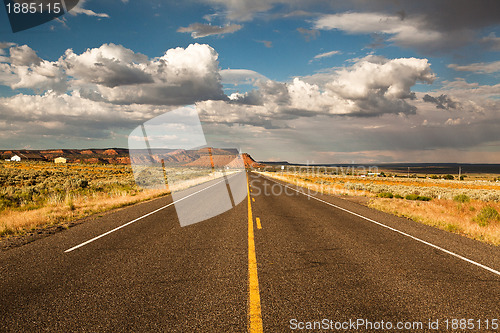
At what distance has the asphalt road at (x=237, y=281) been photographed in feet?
11.7

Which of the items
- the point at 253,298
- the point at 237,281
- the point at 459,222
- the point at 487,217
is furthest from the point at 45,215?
the point at 487,217

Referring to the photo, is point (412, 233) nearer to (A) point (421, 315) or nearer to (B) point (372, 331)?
(A) point (421, 315)

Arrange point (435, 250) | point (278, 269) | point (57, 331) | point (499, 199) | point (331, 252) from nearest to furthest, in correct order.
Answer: point (57, 331), point (278, 269), point (331, 252), point (435, 250), point (499, 199)

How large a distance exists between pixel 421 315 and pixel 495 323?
0.89 metres

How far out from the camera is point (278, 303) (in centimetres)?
393

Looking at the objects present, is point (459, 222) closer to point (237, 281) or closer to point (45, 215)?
point (237, 281)

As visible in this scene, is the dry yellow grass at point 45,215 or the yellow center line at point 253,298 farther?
the dry yellow grass at point 45,215

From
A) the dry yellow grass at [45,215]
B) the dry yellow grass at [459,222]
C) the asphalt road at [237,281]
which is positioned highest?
the asphalt road at [237,281]

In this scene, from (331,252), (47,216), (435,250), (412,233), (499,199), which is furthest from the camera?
(499,199)

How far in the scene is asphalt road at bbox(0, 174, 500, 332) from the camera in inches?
141

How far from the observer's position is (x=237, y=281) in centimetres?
470

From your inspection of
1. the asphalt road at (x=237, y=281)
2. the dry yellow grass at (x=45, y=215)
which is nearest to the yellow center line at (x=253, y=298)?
the asphalt road at (x=237, y=281)

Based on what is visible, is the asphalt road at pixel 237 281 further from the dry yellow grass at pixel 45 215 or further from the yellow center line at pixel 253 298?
the dry yellow grass at pixel 45 215

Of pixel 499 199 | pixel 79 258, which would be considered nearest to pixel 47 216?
pixel 79 258
